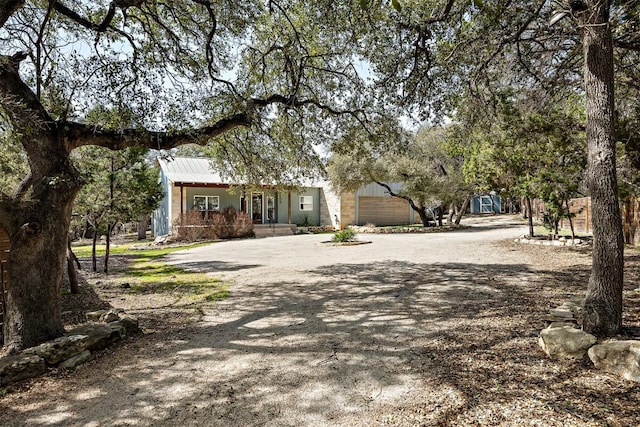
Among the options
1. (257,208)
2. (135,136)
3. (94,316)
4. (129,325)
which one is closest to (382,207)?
(257,208)

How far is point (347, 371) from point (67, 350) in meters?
3.17

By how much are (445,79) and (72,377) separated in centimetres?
752

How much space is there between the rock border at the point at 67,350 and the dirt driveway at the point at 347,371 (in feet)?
0.67

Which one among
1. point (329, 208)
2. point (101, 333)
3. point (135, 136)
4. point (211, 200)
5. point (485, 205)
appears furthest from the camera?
point (485, 205)

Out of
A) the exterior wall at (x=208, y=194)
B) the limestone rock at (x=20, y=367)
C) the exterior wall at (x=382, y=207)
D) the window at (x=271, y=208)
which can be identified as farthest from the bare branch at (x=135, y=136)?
the exterior wall at (x=382, y=207)

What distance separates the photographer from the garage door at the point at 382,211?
2830 cm

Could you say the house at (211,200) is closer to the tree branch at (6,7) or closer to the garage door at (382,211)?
the garage door at (382,211)

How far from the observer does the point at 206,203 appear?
76.1 feet

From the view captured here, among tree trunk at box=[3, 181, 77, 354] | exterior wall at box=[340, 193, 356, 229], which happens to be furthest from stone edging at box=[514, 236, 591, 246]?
tree trunk at box=[3, 181, 77, 354]

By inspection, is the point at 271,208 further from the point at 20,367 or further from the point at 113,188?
the point at 20,367

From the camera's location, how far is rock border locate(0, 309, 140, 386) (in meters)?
3.87

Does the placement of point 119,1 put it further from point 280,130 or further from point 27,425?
point 27,425

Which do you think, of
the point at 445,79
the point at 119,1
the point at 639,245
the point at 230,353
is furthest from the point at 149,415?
the point at 639,245

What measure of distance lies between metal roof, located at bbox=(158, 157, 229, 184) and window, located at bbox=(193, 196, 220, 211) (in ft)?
4.38
